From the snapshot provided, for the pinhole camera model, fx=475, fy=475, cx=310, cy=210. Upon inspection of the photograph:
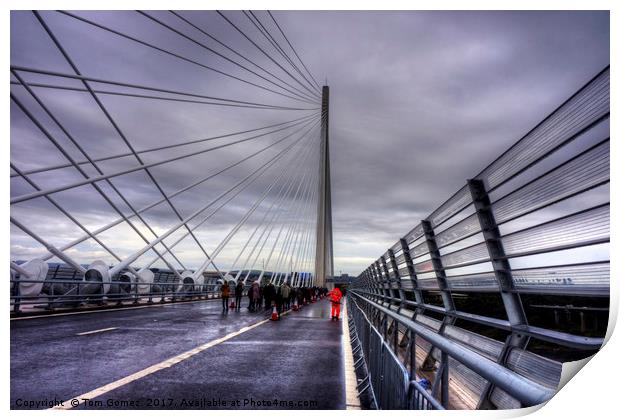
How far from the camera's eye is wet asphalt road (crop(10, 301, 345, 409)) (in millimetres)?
5133

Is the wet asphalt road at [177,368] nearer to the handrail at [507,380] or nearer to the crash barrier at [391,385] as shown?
the crash barrier at [391,385]

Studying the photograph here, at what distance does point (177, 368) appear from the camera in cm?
677

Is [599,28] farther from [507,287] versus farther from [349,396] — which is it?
[349,396]

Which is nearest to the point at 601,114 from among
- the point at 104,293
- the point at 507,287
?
the point at 507,287

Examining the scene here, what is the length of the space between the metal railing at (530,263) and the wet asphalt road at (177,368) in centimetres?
179

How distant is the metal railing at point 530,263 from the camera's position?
9.21 feet

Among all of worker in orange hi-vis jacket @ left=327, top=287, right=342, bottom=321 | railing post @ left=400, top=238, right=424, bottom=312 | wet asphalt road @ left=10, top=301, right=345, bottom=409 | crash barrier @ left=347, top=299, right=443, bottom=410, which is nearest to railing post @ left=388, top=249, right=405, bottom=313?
railing post @ left=400, top=238, right=424, bottom=312

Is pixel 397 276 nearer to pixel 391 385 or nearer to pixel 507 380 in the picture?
pixel 391 385

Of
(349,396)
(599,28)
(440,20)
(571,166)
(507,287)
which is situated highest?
(440,20)

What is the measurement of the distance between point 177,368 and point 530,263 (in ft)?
16.7

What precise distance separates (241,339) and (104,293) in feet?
33.2

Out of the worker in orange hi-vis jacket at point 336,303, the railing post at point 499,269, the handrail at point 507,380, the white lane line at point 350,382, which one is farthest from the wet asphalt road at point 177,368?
the worker in orange hi-vis jacket at point 336,303

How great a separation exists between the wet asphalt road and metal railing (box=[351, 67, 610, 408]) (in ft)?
5.87
